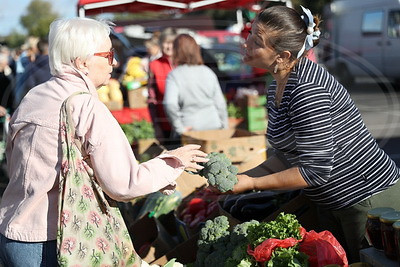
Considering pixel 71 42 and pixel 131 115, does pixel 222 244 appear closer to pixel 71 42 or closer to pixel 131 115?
pixel 71 42

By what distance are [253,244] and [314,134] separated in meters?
0.51

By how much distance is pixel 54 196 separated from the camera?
2.19 metres

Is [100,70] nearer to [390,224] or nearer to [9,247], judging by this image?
[9,247]

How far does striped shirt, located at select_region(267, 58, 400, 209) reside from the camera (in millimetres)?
2508

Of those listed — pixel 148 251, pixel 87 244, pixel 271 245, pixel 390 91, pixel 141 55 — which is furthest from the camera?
pixel 390 91

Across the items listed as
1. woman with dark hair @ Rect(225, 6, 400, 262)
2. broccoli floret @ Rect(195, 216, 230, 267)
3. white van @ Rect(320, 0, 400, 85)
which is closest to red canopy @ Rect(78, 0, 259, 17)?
broccoli floret @ Rect(195, 216, 230, 267)

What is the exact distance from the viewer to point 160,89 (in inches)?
241

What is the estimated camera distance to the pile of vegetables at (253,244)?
7.46 feet

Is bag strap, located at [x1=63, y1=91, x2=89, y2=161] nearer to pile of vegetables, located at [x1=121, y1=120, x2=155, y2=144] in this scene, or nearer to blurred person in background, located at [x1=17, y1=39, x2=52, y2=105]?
pile of vegetables, located at [x1=121, y1=120, x2=155, y2=144]

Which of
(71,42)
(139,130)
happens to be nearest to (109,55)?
(71,42)

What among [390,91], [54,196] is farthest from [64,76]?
[390,91]

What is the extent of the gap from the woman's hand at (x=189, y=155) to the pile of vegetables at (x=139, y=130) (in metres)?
4.32

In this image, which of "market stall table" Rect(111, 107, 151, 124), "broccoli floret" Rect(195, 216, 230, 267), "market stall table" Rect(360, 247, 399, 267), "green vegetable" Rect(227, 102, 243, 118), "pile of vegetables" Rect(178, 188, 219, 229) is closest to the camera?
"market stall table" Rect(360, 247, 399, 267)

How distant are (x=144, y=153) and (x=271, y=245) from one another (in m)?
2.84
